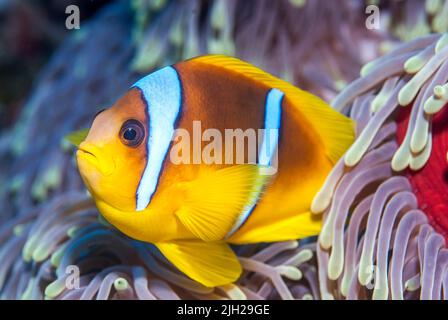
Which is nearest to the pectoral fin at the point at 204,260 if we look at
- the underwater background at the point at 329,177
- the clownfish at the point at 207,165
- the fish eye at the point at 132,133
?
the clownfish at the point at 207,165

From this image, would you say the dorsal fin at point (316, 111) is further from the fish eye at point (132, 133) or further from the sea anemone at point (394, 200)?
the fish eye at point (132, 133)

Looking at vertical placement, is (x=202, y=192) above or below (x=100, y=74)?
below

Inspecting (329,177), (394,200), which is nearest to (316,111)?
(329,177)

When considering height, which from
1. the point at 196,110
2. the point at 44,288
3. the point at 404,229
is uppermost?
the point at 196,110

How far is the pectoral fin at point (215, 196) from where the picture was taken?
998 millimetres

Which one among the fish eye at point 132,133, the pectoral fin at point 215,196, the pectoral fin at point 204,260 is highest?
the fish eye at point 132,133

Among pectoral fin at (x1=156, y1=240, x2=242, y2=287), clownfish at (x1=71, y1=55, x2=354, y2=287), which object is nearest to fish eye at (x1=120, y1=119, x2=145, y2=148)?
clownfish at (x1=71, y1=55, x2=354, y2=287)

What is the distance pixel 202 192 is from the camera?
1.00 metres

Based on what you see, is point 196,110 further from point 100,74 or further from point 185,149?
point 100,74

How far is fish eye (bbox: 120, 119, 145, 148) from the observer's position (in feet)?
3.08

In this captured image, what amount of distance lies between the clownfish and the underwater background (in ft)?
0.29

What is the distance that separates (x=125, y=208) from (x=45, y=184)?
0.92 m

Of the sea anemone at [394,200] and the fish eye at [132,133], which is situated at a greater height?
the fish eye at [132,133]
